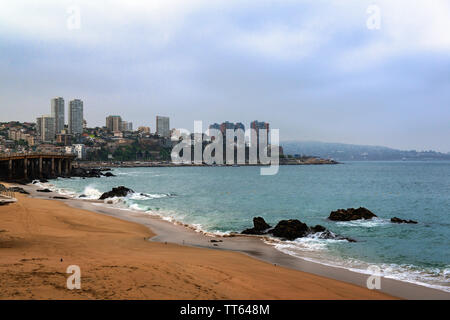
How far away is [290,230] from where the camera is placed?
1992 centimetres

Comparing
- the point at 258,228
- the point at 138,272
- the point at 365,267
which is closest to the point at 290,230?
the point at 258,228

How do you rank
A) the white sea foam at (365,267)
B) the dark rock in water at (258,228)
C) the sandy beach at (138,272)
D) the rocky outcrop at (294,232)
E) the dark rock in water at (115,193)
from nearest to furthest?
1. the sandy beach at (138,272)
2. the white sea foam at (365,267)
3. the rocky outcrop at (294,232)
4. the dark rock in water at (258,228)
5. the dark rock in water at (115,193)

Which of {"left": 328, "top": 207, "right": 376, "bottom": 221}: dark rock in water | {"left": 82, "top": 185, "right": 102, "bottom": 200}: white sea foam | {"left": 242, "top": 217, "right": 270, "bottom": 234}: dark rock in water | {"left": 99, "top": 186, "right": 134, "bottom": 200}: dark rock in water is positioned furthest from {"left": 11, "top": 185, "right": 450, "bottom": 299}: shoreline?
{"left": 82, "top": 185, "right": 102, "bottom": 200}: white sea foam

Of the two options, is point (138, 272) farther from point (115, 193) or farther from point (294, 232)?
point (115, 193)

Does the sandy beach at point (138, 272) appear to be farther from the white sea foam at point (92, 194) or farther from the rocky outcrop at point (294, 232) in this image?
the white sea foam at point (92, 194)

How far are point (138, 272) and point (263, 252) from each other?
299 inches

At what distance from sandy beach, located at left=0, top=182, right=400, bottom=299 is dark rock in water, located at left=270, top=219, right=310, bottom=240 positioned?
5.52 meters

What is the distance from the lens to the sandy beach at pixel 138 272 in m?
8.19

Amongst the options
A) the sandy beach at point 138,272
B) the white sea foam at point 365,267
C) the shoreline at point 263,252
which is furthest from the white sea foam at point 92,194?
the white sea foam at point 365,267

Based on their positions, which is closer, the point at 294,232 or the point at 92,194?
the point at 294,232

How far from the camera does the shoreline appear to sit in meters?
11.0

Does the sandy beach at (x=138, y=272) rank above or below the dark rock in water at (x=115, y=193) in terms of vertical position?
above

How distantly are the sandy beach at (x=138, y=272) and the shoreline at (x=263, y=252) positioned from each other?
0.77 m

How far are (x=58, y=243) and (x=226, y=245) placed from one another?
8078 millimetres
